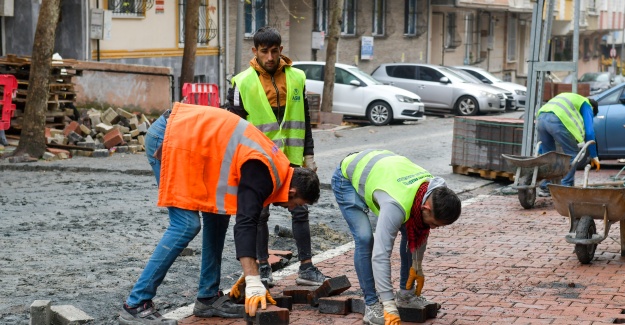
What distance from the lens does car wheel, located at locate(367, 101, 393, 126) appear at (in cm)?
2606

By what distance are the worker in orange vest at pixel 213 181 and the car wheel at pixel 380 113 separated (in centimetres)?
1953

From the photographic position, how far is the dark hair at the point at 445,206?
236 inches

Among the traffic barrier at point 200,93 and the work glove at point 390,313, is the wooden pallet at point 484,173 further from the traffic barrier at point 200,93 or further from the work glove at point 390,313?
the work glove at point 390,313

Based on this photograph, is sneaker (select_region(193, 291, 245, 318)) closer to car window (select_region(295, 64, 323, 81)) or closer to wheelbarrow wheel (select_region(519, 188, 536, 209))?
wheelbarrow wheel (select_region(519, 188, 536, 209))

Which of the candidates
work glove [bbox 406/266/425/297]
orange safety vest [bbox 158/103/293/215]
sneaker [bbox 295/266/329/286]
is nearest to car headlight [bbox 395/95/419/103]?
sneaker [bbox 295/266/329/286]

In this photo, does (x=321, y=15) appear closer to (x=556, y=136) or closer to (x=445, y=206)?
(x=556, y=136)

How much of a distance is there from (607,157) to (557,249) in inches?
327

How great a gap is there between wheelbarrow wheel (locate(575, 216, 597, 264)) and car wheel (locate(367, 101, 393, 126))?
16.8 m

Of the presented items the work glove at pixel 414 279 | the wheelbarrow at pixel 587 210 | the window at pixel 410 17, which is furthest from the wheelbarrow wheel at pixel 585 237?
the window at pixel 410 17

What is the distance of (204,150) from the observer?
638 centimetres

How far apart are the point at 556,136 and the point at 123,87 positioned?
10.6 metres

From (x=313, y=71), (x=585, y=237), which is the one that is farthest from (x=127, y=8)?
(x=585, y=237)

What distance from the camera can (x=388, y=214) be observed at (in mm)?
6199

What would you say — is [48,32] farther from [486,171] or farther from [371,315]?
[371,315]
